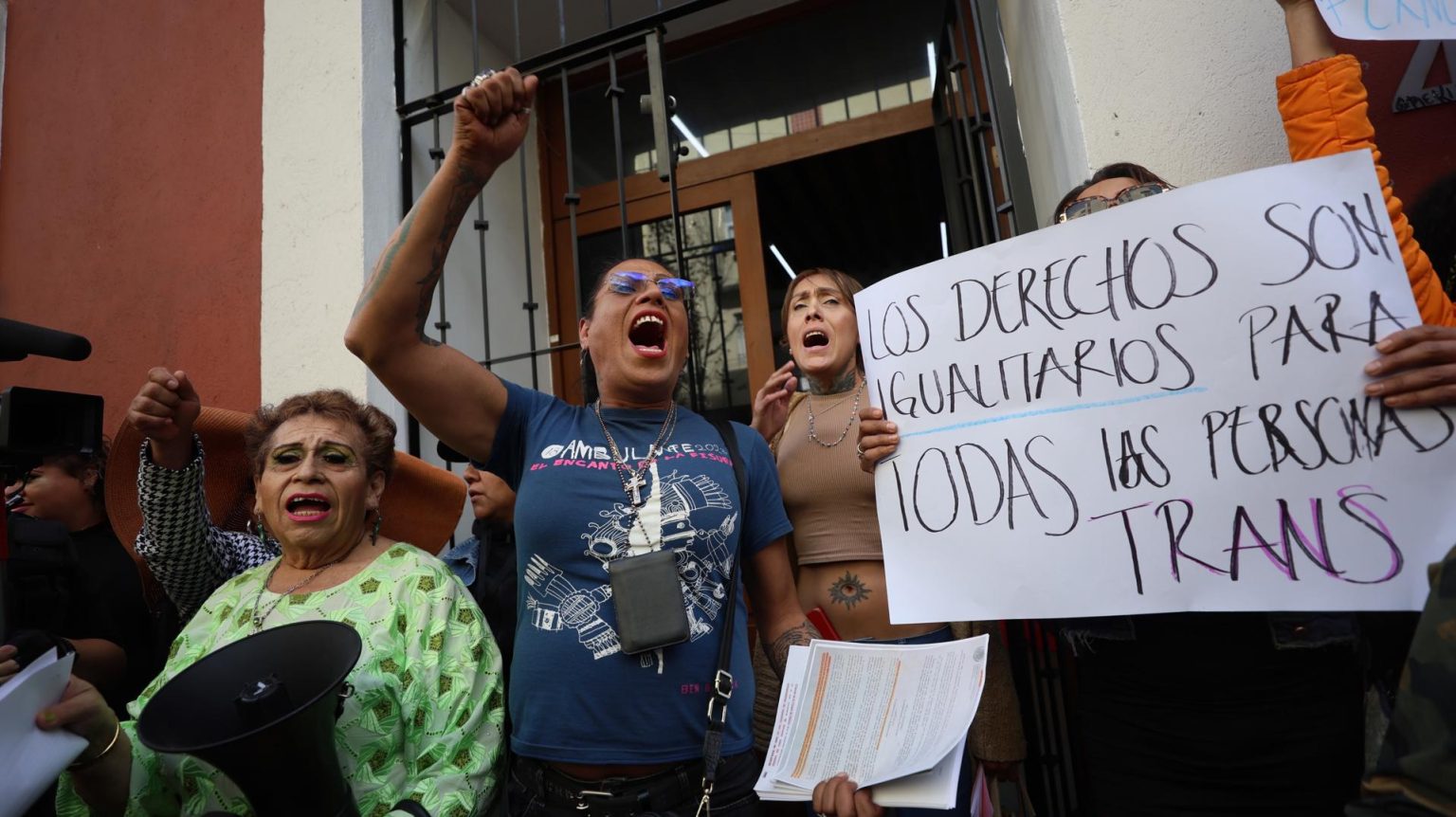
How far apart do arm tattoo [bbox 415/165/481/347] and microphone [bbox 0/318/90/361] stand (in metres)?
0.63

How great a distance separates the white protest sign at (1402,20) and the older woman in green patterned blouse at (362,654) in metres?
2.27

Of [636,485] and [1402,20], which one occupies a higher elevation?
[1402,20]

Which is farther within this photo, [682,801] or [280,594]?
[280,594]

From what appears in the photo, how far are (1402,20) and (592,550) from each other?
76.7 inches

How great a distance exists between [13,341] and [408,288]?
75 centimetres

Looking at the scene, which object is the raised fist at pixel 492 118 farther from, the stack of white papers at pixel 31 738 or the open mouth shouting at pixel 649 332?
the stack of white papers at pixel 31 738

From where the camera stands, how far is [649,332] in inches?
77.5

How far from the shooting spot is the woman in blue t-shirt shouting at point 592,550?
5.04 ft

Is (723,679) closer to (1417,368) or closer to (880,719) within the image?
(880,719)

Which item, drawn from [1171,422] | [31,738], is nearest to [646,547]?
[1171,422]

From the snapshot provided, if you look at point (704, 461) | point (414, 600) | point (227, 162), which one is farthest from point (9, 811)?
point (227, 162)

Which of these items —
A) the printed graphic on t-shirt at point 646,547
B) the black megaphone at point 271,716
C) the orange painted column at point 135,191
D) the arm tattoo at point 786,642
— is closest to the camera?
the black megaphone at point 271,716

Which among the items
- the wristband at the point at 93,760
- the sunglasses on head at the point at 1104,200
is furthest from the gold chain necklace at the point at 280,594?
the sunglasses on head at the point at 1104,200

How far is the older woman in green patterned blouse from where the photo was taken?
1.64m
